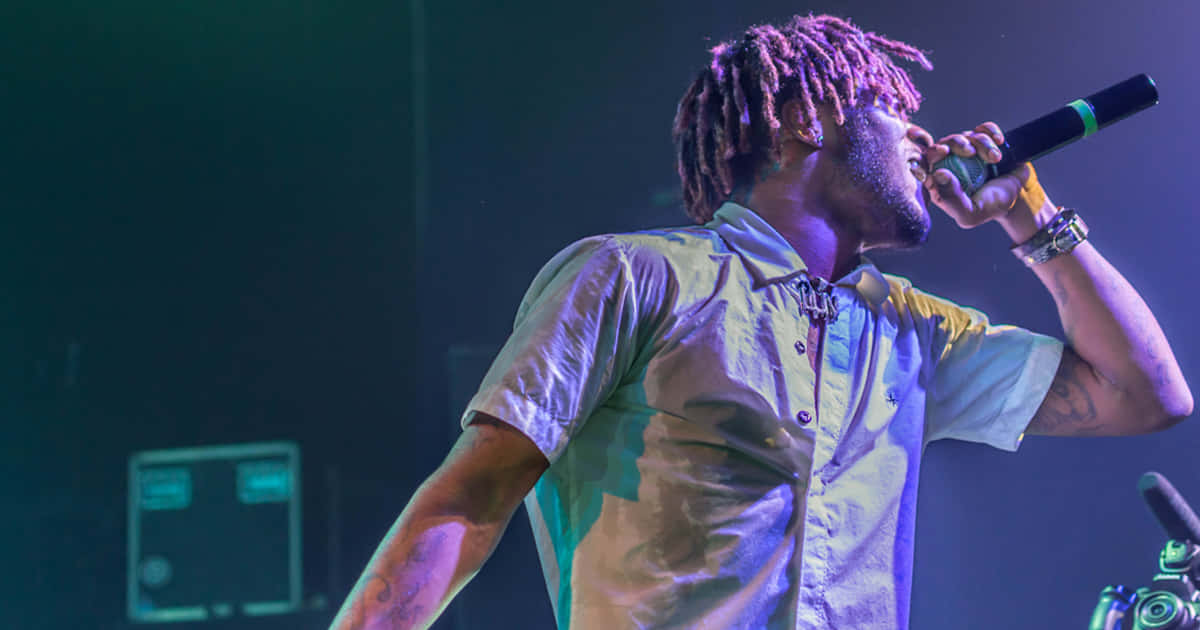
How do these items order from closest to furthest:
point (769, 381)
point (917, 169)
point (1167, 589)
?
point (769, 381) < point (917, 169) < point (1167, 589)

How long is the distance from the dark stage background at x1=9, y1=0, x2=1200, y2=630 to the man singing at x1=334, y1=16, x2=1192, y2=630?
392 mm

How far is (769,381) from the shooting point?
0.96 meters

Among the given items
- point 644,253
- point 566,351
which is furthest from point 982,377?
point 566,351

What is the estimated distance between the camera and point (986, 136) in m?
1.16

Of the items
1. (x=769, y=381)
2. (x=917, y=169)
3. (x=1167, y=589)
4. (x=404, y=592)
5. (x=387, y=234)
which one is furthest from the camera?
(x=387, y=234)

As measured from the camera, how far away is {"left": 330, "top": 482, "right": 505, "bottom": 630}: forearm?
0.72 meters

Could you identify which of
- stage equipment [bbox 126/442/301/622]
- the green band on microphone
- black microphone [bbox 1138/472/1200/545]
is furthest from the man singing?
stage equipment [bbox 126/442/301/622]

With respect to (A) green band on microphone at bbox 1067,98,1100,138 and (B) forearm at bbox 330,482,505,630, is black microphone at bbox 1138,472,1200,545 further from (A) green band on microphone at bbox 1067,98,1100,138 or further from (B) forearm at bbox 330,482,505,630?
(B) forearm at bbox 330,482,505,630

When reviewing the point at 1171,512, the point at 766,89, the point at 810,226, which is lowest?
the point at 1171,512

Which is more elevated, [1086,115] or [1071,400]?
[1086,115]

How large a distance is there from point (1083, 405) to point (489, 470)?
84 cm

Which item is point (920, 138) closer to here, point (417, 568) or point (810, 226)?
point (810, 226)

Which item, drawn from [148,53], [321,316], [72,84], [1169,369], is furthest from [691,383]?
[72,84]

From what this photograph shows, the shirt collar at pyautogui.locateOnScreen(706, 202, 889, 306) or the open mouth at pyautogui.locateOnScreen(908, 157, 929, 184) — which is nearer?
the shirt collar at pyautogui.locateOnScreen(706, 202, 889, 306)
